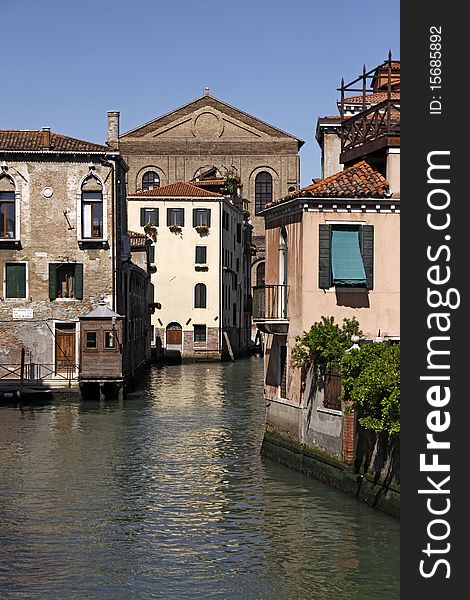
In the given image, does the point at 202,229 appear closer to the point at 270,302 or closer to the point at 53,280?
the point at 53,280

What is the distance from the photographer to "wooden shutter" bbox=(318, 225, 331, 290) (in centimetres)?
1942

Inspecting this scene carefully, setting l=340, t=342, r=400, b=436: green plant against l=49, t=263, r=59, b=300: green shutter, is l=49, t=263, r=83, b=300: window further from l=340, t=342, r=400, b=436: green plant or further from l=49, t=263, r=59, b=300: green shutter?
l=340, t=342, r=400, b=436: green plant

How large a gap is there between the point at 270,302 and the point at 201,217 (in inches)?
1442

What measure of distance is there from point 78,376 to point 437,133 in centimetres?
2600

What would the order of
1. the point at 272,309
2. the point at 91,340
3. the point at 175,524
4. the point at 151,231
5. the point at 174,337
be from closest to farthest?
the point at 175,524, the point at 272,309, the point at 91,340, the point at 151,231, the point at 174,337

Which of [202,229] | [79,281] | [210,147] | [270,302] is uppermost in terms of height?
[210,147]

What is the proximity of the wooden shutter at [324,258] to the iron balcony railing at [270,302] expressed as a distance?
1286mm

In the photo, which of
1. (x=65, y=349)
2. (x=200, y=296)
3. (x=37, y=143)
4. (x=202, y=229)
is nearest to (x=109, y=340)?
(x=65, y=349)

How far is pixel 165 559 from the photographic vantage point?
561 inches

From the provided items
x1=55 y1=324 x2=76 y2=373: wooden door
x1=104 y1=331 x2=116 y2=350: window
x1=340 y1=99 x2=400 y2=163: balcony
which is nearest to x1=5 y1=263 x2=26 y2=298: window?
x1=55 y1=324 x2=76 y2=373: wooden door

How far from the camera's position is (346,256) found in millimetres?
19422

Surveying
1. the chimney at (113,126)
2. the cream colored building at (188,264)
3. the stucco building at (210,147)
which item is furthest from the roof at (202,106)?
the chimney at (113,126)

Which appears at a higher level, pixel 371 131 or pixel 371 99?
pixel 371 99

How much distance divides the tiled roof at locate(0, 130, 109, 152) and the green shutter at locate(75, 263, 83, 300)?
4.09 meters
